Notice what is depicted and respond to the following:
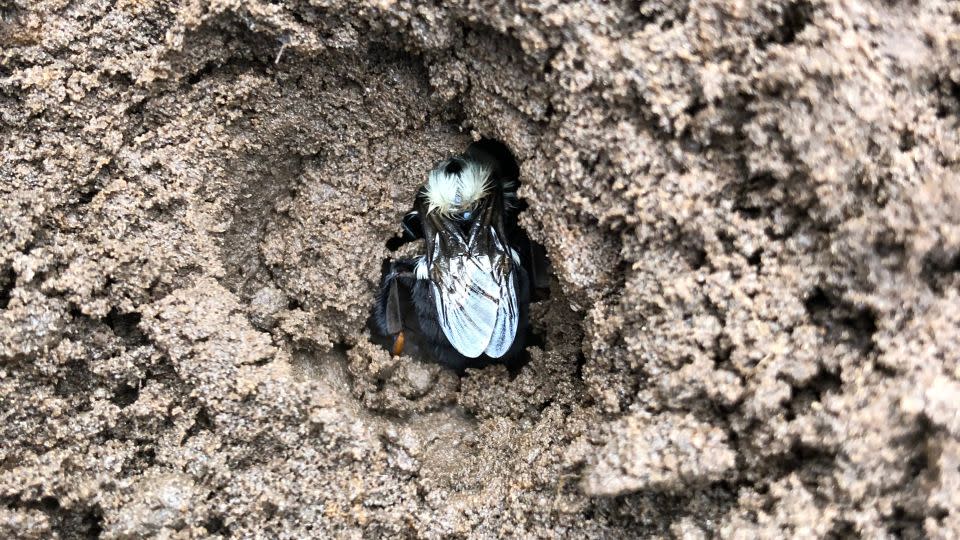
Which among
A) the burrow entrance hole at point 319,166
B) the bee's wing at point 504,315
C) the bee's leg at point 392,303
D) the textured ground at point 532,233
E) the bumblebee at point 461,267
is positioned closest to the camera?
the textured ground at point 532,233

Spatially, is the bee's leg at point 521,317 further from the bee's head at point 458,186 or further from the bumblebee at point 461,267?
the bee's head at point 458,186

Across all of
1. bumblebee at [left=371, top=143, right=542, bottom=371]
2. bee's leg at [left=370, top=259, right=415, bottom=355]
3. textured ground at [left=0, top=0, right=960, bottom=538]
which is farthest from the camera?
bee's leg at [left=370, top=259, right=415, bottom=355]

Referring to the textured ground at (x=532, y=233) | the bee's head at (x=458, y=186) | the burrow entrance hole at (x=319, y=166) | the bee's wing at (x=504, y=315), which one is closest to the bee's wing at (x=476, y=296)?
the bee's wing at (x=504, y=315)

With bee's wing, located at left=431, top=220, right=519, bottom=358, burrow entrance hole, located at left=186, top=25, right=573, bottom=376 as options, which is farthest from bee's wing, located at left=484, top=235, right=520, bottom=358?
burrow entrance hole, located at left=186, top=25, right=573, bottom=376

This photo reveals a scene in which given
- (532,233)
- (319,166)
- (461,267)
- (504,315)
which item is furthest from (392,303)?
(532,233)

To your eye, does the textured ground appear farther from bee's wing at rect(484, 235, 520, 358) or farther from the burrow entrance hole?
bee's wing at rect(484, 235, 520, 358)

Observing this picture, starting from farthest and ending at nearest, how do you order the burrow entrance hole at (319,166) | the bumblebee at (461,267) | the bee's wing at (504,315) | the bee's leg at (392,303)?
the bee's leg at (392,303) → the bumblebee at (461,267) → the bee's wing at (504,315) → the burrow entrance hole at (319,166)

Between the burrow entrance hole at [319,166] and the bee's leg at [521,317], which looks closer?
the burrow entrance hole at [319,166]
